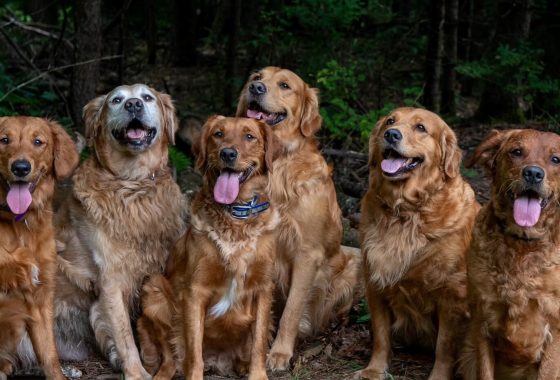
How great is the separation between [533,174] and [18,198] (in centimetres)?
308

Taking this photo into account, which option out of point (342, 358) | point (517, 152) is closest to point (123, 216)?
point (342, 358)

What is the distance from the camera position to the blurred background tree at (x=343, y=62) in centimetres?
883

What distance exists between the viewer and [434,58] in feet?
33.4

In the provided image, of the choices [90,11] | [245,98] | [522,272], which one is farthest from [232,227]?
[90,11]

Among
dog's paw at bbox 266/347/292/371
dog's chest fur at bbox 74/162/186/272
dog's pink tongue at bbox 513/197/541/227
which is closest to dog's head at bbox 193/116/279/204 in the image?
dog's chest fur at bbox 74/162/186/272

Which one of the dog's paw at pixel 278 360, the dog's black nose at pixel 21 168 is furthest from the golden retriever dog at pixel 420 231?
the dog's black nose at pixel 21 168

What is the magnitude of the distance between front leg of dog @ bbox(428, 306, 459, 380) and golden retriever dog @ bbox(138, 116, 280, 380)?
1.13 m

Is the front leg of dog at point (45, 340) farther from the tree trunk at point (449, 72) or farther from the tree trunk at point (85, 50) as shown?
the tree trunk at point (449, 72)

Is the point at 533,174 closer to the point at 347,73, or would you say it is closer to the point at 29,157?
the point at 29,157

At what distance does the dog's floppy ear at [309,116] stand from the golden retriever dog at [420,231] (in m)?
0.80

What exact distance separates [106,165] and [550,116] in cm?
623

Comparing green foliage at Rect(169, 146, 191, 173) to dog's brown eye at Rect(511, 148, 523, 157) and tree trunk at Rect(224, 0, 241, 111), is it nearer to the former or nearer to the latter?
tree trunk at Rect(224, 0, 241, 111)

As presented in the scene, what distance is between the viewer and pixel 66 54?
1062 cm

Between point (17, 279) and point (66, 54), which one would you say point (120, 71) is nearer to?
point (66, 54)
